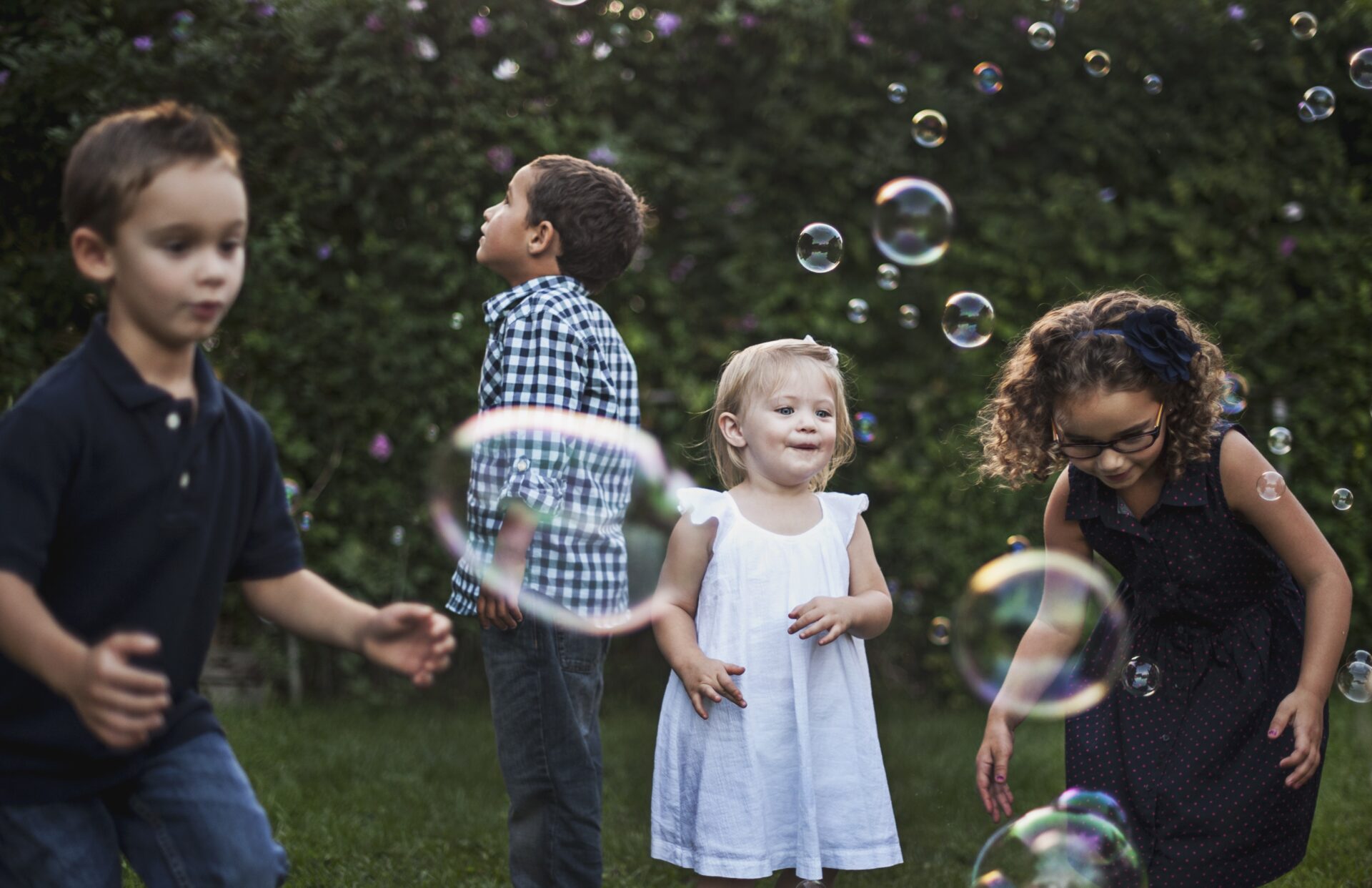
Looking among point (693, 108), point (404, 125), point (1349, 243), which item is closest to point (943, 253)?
point (693, 108)

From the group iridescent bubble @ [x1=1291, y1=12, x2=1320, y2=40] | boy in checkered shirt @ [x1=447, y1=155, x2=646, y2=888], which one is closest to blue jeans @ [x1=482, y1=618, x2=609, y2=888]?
boy in checkered shirt @ [x1=447, y1=155, x2=646, y2=888]

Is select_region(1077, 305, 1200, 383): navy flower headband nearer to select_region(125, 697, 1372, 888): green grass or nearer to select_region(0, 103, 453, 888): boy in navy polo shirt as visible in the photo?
select_region(125, 697, 1372, 888): green grass

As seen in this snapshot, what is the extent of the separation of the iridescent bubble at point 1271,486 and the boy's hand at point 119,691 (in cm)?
199

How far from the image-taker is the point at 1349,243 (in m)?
5.25

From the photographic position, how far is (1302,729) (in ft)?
7.82

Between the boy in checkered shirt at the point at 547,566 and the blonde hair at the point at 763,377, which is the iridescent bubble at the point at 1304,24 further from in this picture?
the boy in checkered shirt at the point at 547,566

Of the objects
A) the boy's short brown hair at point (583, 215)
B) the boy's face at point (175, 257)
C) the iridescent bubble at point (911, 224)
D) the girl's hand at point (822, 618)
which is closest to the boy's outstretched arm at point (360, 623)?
the boy's face at point (175, 257)

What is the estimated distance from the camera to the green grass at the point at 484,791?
11.0ft

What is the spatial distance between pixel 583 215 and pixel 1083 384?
1.15m

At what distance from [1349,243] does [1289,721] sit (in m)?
3.48

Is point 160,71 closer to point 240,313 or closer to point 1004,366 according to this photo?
point 240,313

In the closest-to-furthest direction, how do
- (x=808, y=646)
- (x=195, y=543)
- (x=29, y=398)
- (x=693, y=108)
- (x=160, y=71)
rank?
1. (x=29, y=398)
2. (x=195, y=543)
3. (x=808, y=646)
4. (x=160, y=71)
5. (x=693, y=108)

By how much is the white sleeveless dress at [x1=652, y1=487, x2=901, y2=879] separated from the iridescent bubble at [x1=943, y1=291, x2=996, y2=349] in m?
1.28

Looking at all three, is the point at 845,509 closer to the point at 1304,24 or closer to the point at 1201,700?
the point at 1201,700
